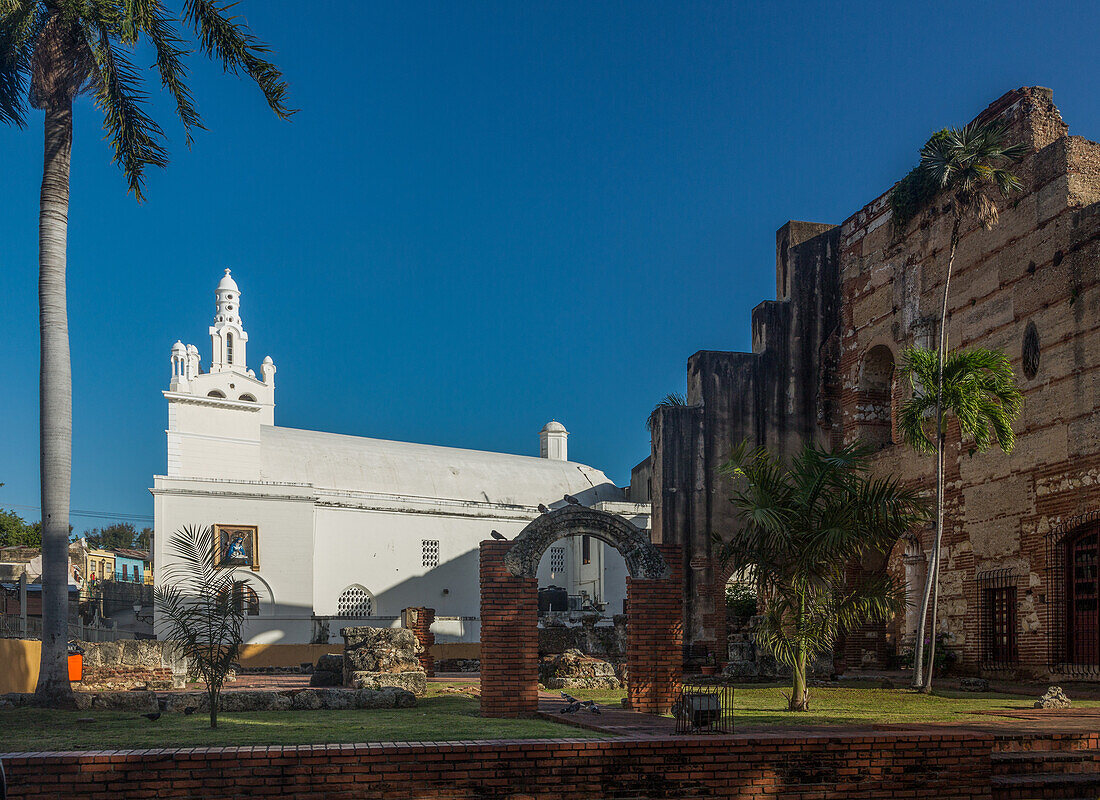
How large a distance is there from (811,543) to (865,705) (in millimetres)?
2326

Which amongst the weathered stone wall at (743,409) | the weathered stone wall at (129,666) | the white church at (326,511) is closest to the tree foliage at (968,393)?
the weathered stone wall at (743,409)

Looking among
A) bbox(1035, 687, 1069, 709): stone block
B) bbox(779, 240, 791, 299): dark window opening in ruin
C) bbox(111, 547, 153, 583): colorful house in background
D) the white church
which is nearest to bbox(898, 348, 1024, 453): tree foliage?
bbox(1035, 687, 1069, 709): stone block

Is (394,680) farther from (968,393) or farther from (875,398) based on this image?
(875,398)

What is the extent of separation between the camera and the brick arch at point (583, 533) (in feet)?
42.3

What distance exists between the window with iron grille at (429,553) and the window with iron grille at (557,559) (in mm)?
5782

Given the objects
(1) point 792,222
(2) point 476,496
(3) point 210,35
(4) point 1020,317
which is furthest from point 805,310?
(2) point 476,496

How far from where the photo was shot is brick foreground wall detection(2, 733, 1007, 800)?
791cm

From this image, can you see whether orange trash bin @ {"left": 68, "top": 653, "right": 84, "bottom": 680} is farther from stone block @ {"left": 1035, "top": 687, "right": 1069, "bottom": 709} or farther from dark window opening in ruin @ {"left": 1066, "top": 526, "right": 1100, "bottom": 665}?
dark window opening in ruin @ {"left": 1066, "top": 526, "right": 1100, "bottom": 665}

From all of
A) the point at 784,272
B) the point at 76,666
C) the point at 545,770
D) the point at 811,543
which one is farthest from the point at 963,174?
the point at 76,666

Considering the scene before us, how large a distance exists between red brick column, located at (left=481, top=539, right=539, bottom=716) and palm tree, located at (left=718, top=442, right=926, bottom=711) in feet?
9.47

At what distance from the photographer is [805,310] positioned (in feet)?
85.0

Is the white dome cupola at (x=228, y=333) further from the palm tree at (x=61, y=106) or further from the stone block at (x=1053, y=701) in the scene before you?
the stone block at (x=1053, y=701)

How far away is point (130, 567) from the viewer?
243 ft

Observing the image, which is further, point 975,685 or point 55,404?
point 975,685
